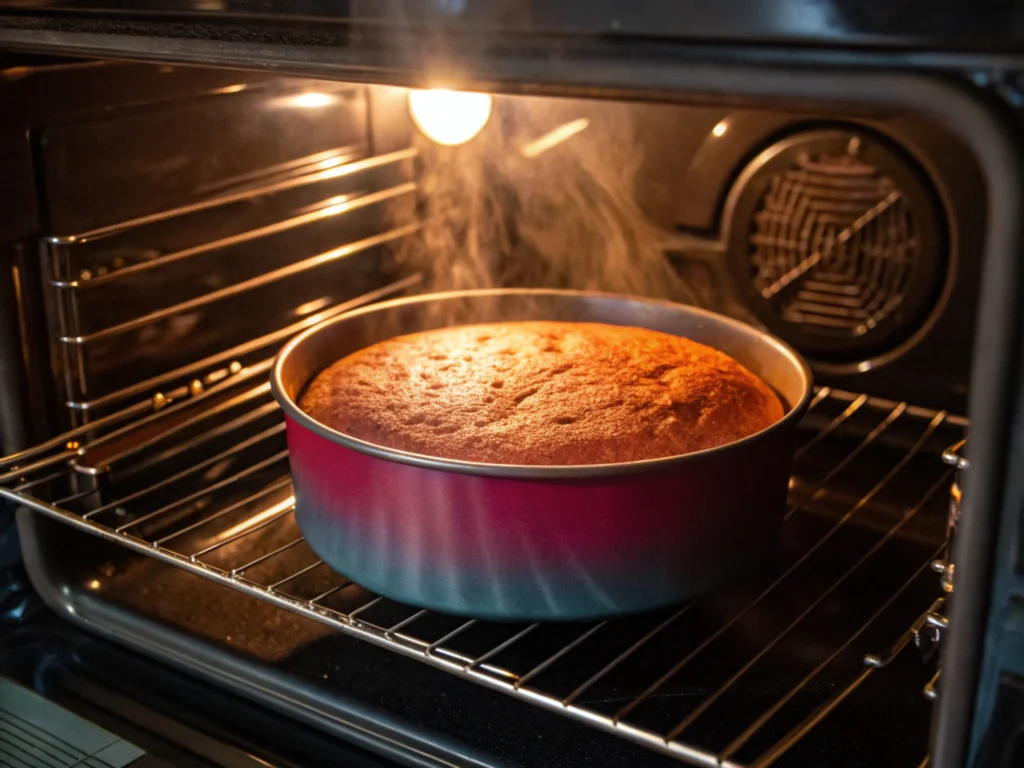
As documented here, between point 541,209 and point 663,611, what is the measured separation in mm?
545

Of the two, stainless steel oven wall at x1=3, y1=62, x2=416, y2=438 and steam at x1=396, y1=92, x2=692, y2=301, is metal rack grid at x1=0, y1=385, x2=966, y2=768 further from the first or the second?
steam at x1=396, y1=92, x2=692, y2=301

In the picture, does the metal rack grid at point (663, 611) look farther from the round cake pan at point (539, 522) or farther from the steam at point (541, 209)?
the steam at point (541, 209)

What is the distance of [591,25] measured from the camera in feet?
1.82

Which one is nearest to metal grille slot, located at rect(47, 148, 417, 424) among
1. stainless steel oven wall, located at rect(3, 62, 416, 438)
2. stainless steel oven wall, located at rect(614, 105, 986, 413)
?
stainless steel oven wall, located at rect(3, 62, 416, 438)

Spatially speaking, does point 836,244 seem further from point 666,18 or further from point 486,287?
point 666,18

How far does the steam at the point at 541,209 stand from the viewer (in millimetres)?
1236

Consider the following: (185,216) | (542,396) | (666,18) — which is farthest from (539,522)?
(185,216)

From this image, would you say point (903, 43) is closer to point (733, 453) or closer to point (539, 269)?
point (733, 453)

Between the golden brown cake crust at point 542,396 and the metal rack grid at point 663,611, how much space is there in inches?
5.3

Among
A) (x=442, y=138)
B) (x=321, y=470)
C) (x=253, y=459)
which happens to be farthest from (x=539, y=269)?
(x=321, y=470)

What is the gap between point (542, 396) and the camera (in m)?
0.91

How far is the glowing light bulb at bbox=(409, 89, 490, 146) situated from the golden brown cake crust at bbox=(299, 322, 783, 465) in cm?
26

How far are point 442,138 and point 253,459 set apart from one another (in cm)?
42

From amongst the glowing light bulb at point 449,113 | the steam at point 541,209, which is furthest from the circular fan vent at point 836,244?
the glowing light bulb at point 449,113
